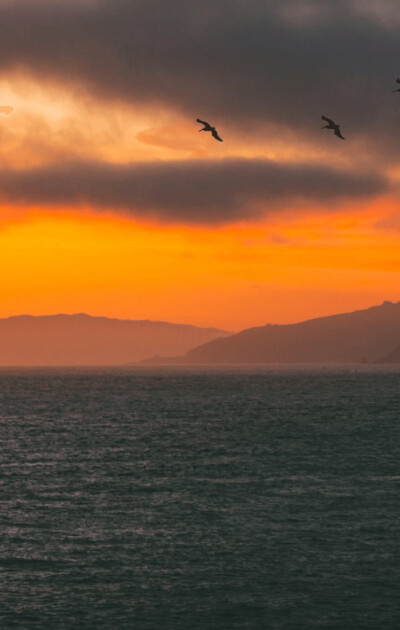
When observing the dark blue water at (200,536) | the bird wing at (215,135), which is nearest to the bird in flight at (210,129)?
the bird wing at (215,135)

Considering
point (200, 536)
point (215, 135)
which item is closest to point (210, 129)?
point (215, 135)

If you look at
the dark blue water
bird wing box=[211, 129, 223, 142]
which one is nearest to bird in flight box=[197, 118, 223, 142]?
bird wing box=[211, 129, 223, 142]

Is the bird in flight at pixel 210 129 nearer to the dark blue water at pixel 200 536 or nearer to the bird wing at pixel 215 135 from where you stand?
the bird wing at pixel 215 135

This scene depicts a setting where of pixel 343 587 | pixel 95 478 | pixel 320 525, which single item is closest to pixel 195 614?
pixel 343 587

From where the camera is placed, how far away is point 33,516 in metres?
63.0

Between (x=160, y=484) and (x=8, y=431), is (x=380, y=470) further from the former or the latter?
(x=8, y=431)

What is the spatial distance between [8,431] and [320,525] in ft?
281

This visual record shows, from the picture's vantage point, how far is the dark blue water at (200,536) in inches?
1614

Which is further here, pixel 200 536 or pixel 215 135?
pixel 200 536

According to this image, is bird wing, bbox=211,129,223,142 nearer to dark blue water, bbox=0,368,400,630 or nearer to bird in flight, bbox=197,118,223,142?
bird in flight, bbox=197,118,223,142

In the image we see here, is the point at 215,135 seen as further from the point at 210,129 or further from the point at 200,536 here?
the point at 200,536

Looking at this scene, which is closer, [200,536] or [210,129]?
[210,129]

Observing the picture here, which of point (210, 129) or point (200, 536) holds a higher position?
point (210, 129)

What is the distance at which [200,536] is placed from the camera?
56375 millimetres
